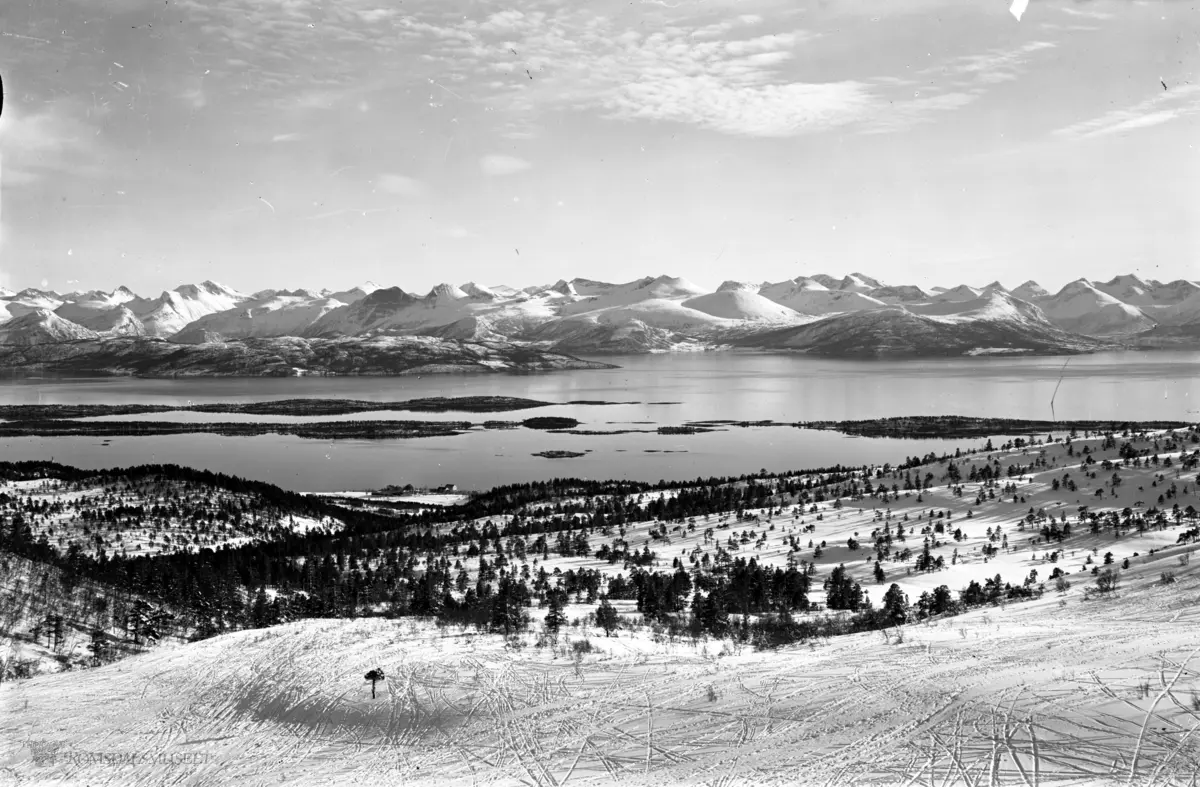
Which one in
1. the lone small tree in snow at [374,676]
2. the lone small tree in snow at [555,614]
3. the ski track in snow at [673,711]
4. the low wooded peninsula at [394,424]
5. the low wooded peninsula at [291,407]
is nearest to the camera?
the ski track in snow at [673,711]

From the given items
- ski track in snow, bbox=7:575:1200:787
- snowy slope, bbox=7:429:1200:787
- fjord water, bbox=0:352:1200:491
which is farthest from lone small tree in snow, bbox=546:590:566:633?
fjord water, bbox=0:352:1200:491

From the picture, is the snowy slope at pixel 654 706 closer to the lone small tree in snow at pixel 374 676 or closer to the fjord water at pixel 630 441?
the lone small tree in snow at pixel 374 676

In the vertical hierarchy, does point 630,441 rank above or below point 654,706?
below

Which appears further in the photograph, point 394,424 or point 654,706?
point 394,424

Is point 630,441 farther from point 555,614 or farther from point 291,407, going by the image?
point 555,614

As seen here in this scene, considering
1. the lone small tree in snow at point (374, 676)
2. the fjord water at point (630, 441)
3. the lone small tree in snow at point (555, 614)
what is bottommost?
the fjord water at point (630, 441)

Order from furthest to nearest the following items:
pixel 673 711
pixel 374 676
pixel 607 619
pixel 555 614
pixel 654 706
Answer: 1. pixel 555 614
2. pixel 607 619
3. pixel 374 676
4. pixel 654 706
5. pixel 673 711

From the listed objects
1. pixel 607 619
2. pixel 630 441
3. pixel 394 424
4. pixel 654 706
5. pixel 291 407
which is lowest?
pixel 630 441

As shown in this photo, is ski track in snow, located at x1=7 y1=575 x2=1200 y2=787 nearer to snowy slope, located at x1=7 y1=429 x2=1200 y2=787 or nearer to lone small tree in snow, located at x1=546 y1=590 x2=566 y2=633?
snowy slope, located at x1=7 y1=429 x2=1200 y2=787

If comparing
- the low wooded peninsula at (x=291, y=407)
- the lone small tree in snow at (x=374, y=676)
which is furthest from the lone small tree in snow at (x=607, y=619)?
the low wooded peninsula at (x=291, y=407)

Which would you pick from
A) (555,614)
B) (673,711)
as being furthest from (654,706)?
(555,614)

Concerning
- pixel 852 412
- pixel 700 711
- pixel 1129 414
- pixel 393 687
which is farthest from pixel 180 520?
pixel 1129 414
